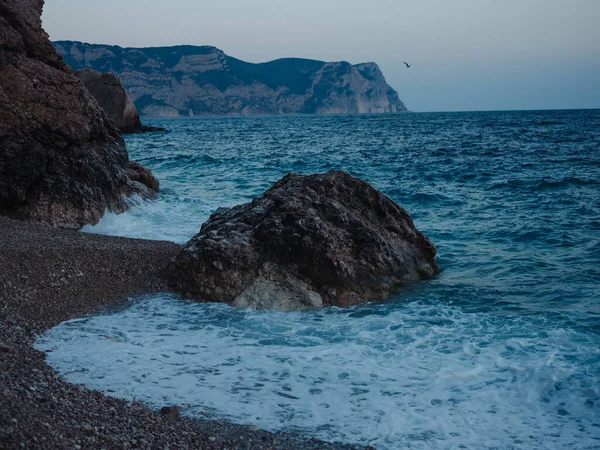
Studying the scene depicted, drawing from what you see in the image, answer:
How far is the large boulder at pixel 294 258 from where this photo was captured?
7375 mm

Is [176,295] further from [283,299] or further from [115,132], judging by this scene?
[115,132]

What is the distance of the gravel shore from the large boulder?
2.40ft

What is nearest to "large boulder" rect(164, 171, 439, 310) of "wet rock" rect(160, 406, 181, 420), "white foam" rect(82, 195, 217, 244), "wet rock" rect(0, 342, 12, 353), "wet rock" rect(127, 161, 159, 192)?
"wet rock" rect(0, 342, 12, 353)

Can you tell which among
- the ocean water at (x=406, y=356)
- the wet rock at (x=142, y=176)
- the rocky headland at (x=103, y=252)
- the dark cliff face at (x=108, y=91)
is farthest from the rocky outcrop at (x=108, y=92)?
the ocean water at (x=406, y=356)

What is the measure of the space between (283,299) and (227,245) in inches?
41.4

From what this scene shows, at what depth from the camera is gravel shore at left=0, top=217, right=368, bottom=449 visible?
3.65 meters

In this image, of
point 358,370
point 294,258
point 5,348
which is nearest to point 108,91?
point 294,258

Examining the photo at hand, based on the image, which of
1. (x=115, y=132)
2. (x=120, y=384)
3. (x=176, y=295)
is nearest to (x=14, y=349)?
(x=120, y=384)

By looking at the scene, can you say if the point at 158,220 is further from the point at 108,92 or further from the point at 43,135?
the point at 108,92

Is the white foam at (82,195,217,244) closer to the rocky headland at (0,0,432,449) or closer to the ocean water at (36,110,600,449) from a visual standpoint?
the ocean water at (36,110,600,449)

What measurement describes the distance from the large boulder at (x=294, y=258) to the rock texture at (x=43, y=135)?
3561mm

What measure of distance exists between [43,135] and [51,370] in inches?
277

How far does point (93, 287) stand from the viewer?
706 cm

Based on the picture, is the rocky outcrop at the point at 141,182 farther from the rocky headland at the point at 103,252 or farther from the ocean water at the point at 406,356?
the ocean water at the point at 406,356
